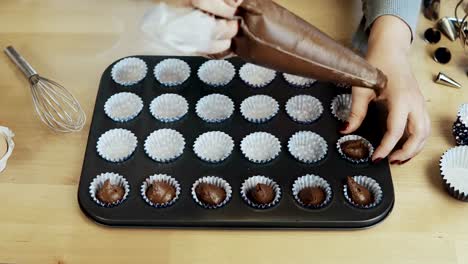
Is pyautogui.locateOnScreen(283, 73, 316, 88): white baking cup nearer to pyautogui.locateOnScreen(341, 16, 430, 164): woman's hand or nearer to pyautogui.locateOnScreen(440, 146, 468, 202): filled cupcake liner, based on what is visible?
pyautogui.locateOnScreen(341, 16, 430, 164): woman's hand

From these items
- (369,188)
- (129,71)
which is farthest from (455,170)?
(129,71)

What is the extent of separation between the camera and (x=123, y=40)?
1010 mm

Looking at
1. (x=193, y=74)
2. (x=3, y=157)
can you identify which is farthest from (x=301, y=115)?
(x=3, y=157)

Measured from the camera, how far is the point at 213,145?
2.77ft

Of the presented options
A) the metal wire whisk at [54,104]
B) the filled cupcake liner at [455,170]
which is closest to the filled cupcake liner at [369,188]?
the filled cupcake liner at [455,170]

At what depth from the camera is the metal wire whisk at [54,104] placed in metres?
0.88

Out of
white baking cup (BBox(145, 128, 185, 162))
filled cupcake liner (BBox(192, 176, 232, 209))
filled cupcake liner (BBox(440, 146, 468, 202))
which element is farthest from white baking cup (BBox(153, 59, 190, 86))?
filled cupcake liner (BBox(440, 146, 468, 202))

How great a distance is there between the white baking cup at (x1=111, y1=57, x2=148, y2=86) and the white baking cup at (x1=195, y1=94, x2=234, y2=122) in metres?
0.13

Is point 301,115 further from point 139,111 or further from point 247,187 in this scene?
point 139,111

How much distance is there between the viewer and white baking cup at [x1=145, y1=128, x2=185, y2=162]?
83 centimetres

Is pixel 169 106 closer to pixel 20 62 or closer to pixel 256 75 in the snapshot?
pixel 256 75

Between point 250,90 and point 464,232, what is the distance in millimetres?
410

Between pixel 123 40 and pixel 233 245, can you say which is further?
A: pixel 123 40

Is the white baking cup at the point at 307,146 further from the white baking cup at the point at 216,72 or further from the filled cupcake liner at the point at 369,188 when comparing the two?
the white baking cup at the point at 216,72
